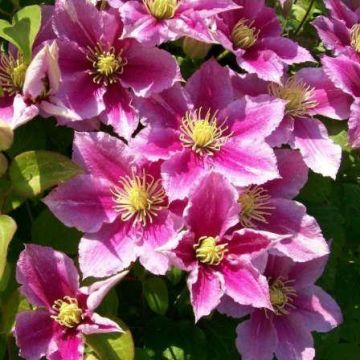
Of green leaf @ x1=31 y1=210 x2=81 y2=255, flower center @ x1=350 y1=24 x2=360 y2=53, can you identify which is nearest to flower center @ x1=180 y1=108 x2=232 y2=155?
green leaf @ x1=31 y1=210 x2=81 y2=255

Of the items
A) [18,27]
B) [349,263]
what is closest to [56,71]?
[18,27]

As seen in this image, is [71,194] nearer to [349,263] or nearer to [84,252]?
[84,252]

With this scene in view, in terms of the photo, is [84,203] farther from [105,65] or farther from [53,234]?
[105,65]

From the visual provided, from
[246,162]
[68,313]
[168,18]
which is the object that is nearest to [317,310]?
[246,162]

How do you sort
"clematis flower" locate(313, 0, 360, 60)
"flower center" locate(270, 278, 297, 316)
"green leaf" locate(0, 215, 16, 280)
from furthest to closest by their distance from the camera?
1. "clematis flower" locate(313, 0, 360, 60)
2. "flower center" locate(270, 278, 297, 316)
3. "green leaf" locate(0, 215, 16, 280)

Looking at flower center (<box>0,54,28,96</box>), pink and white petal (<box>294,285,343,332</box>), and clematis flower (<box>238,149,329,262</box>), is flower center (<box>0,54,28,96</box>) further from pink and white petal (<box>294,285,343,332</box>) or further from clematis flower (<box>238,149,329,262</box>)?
pink and white petal (<box>294,285,343,332</box>)

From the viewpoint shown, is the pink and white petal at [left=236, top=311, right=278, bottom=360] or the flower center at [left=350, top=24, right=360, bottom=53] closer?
the pink and white petal at [left=236, top=311, right=278, bottom=360]
